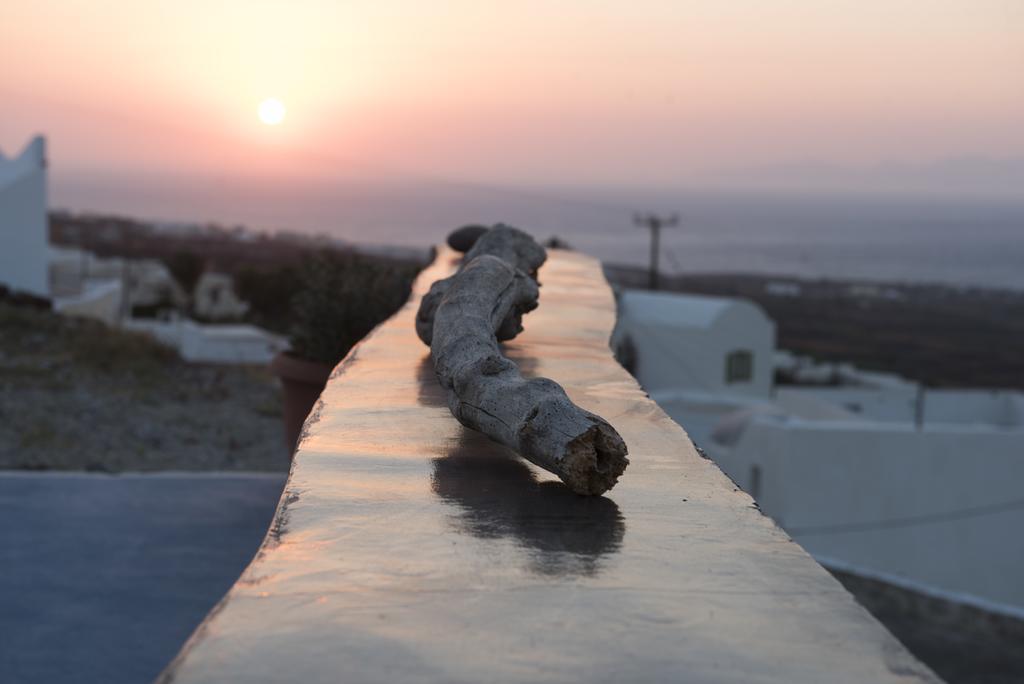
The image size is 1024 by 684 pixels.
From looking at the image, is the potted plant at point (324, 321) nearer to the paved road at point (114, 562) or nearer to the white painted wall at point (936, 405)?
the paved road at point (114, 562)

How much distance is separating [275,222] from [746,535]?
3986 inches

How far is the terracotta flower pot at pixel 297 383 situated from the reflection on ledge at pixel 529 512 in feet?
8.06

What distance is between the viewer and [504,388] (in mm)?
2365

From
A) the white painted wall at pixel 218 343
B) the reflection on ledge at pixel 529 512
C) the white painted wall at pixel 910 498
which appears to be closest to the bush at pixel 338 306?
the reflection on ledge at pixel 529 512

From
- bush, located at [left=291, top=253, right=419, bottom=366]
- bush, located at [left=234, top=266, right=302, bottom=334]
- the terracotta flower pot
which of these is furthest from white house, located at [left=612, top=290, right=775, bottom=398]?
the terracotta flower pot

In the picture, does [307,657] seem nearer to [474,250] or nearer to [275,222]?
[474,250]

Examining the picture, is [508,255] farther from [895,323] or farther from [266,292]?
[895,323]

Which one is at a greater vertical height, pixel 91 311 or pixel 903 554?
pixel 91 311

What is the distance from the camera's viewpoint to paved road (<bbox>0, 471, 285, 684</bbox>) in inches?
146

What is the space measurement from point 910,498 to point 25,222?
16564mm

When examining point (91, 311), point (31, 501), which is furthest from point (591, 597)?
point (91, 311)

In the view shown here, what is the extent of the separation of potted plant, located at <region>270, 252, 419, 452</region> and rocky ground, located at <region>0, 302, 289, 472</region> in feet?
7.57

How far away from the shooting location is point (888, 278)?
274 feet

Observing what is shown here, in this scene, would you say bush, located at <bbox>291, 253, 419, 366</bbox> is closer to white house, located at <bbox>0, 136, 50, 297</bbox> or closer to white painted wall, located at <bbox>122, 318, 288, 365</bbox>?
white painted wall, located at <bbox>122, 318, 288, 365</bbox>
